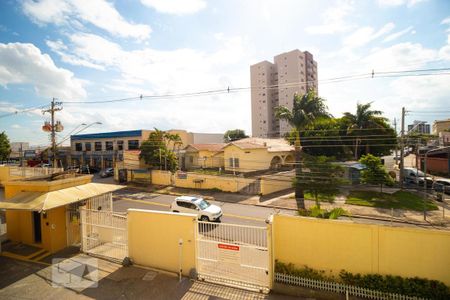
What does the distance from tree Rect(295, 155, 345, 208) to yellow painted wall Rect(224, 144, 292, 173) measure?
11.8 m

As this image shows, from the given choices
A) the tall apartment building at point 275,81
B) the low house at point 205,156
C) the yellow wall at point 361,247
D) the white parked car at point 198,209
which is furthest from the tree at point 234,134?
the yellow wall at point 361,247

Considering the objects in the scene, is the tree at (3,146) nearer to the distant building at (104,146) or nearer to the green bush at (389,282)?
the distant building at (104,146)

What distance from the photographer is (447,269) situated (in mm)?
7340

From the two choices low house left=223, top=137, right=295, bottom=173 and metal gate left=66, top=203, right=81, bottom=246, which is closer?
metal gate left=66, top=203, right=81, bottom=246

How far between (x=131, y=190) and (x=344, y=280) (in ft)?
86.5

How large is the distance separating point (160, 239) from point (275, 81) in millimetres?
87842

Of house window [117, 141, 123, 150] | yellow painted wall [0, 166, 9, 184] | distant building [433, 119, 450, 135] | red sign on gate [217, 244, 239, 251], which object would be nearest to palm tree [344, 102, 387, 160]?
red sign on gate [217, 244, 239, 251]

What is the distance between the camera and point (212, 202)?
23.4 m

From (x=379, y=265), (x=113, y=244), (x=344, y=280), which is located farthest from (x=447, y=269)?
(x=113, y=244)

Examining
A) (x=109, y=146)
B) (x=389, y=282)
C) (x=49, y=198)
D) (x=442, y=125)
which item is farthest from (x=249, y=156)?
(x=442, y=125)

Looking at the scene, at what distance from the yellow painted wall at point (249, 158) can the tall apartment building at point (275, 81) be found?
2005 inches

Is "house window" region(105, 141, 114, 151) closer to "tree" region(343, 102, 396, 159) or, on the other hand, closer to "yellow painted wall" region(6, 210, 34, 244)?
"yellow painted wall" region(6, 210, 34, 244)

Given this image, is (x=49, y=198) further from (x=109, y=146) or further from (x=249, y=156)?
(x=109, y=146)

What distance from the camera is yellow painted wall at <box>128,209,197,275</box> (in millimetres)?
9398
